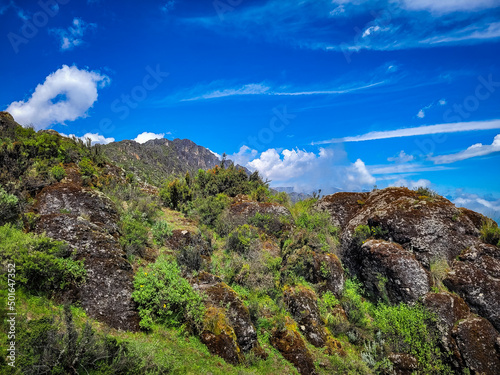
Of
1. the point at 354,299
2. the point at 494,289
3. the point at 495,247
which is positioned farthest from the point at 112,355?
the point at 495,247

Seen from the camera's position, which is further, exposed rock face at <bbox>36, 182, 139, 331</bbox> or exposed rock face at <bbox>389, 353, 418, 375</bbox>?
exposed rock face at <bbox>389, 353, 418, 375</bbox>

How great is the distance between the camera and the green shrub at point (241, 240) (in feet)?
53.4

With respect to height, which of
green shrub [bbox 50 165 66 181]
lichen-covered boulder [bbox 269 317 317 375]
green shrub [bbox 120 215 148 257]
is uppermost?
green shrub [bbox 50 165 66 181]

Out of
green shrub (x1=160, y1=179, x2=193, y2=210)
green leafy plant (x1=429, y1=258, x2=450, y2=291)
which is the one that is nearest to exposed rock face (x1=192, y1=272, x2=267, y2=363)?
green leafy plant (x1=429, y1=258, x2=450, y2=291)

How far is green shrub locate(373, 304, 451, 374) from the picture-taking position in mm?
10719

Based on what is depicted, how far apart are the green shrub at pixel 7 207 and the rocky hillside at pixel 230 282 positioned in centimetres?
6

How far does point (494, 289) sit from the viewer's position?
11.8m

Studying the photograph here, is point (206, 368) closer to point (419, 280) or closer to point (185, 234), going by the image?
point (185, 234)

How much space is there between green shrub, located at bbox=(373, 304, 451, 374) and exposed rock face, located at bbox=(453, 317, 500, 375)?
2.96 ft

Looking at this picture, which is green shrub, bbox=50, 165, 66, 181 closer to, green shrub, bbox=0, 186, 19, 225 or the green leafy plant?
green shrub, bbox=0, 186, 19, 225

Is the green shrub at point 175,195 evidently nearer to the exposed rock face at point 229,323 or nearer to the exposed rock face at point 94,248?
the exposed rock face at point 94,248

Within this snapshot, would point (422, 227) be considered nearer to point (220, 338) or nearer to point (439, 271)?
point (439, 271)

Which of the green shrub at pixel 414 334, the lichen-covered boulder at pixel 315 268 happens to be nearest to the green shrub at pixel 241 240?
the lichen-covered boulder at pixel 315 268

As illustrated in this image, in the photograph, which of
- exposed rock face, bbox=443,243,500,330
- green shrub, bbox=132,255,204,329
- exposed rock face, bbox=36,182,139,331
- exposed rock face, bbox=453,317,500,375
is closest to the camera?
exposed rock face, bbox=36,182,139,331
